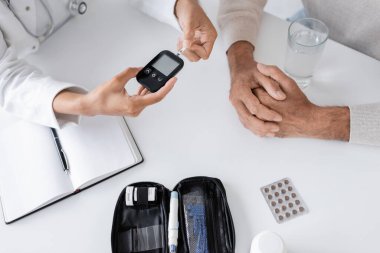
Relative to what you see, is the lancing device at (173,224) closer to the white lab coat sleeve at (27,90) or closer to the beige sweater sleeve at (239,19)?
the white lab coat sleeve at (27,90)

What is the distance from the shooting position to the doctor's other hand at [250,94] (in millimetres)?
820

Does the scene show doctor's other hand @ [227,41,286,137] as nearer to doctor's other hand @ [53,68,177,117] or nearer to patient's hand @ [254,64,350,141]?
patient's hand @ [254,64,350,141]

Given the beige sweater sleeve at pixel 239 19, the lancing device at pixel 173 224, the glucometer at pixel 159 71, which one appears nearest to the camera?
the lancing device at pixel 173 224

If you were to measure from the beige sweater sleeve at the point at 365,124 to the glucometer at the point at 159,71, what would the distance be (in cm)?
40

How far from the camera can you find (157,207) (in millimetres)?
745

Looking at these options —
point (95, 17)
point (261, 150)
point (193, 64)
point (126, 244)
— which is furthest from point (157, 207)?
point (95, 17)

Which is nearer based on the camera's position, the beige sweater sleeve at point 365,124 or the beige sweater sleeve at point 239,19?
the beige sweater sleeve at point 365,124

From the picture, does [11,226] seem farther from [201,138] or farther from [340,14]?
[340,14]

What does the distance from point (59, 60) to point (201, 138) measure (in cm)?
46

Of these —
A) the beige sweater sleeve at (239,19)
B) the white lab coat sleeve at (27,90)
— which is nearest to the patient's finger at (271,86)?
the beige sweater sleeve at (239,19)

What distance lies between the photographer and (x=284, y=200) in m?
0.75

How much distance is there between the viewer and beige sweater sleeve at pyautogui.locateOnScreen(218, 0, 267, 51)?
95cm

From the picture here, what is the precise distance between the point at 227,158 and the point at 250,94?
167 mm


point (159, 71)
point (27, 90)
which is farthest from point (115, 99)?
point (27, 90)
